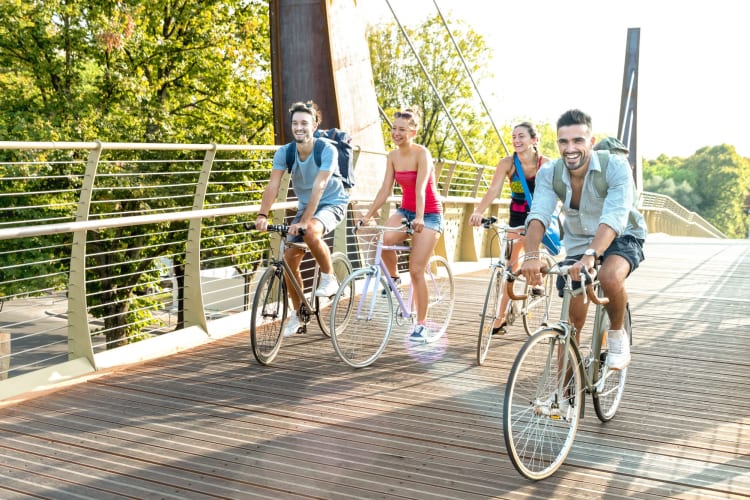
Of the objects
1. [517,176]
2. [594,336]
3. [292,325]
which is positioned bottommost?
[292,325]

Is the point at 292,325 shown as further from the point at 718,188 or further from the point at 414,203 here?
the point at 718,188

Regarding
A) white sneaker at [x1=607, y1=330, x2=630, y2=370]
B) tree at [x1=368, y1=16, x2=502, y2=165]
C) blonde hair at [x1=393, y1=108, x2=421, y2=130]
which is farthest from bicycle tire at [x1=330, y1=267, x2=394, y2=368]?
tree at [x1=368, y1=16, x2=502, y2=165]

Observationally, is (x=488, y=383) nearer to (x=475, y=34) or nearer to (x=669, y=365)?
(x=669, y=365)

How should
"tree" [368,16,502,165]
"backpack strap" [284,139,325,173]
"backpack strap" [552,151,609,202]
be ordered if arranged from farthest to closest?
1. "tree" [368,16,502,165]
2. "backpack strap" [284,139,325,173]
3. "backpack strap" [552,151,609,202]

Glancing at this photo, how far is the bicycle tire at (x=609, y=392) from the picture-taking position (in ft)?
15.3

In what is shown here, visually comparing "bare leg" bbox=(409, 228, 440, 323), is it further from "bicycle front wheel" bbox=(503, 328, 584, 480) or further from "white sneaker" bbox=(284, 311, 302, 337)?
"bicycle front wheel" bbox=(503, 328, 584, 480)

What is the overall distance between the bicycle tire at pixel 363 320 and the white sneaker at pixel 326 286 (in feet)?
0.49

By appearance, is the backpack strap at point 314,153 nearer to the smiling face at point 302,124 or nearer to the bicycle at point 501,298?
the smiling face at point 302,124

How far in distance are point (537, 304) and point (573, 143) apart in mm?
3602

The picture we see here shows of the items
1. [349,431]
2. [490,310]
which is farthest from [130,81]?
[349,431]

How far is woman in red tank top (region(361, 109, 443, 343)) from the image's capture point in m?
6.40

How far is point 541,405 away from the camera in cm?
400

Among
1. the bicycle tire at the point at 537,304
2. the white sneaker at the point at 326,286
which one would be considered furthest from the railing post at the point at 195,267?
the bicycle tire at the point at 537,304

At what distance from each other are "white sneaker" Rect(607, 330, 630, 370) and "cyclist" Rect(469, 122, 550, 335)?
1971 millimetres
